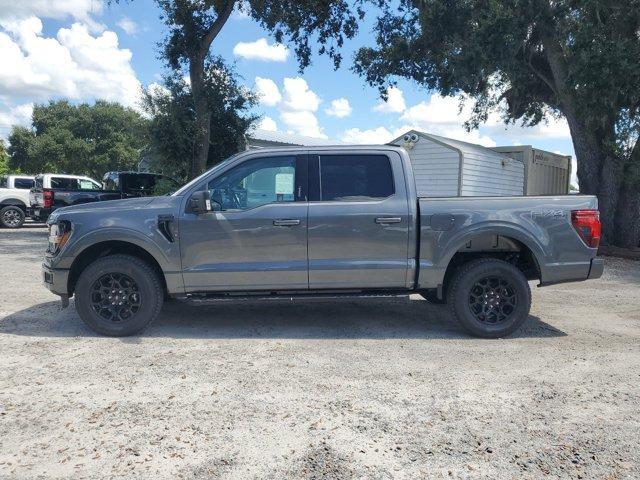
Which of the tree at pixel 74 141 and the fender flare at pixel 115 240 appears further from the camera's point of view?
the tree at pixel 74 141

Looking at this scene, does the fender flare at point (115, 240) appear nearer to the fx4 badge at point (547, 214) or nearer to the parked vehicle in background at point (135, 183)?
the fx4 badge at point (547, 214)

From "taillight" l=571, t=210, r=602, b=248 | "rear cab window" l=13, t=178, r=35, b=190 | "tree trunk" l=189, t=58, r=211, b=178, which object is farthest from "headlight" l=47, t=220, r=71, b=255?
"rear cab window" l=13, t=178, r=35, b=190

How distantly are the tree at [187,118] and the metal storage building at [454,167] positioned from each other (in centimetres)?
515

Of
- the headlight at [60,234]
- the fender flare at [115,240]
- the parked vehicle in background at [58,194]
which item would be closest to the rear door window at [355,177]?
the fender flare at [115,240]

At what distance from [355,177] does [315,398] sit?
8.53ft

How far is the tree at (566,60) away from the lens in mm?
12797

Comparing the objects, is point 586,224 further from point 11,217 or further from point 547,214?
point 11,217

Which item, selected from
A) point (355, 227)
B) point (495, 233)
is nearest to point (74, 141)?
point (355, 227)

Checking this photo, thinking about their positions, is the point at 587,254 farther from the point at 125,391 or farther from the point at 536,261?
the point at 125,391

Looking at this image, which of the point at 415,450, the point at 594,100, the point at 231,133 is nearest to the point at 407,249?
the point at 415,450

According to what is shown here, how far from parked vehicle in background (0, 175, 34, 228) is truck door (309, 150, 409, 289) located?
54.8 feet

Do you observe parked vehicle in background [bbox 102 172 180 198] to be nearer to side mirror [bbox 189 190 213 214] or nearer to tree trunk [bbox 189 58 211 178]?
tree trunk [bbox 189 58 211 178]

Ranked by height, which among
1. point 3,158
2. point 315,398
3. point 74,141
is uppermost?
point 74,141

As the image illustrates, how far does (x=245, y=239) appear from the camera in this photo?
5.61m
